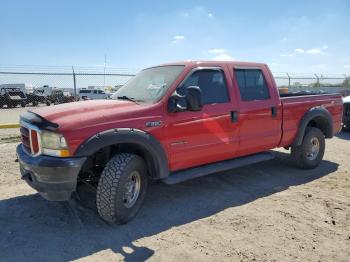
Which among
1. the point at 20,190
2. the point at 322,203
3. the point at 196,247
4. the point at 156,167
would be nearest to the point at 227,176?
the point at 322,203

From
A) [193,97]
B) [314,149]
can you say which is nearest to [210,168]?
[193,97]

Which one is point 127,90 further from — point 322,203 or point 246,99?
point 322,203

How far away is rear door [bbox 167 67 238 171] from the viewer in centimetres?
465

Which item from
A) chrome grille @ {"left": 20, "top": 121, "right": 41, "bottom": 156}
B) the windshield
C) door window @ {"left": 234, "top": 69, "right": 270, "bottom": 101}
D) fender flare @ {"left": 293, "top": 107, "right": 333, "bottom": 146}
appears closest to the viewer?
chrome grille @ {"left": 20, "top": 121, "right": 41, "bottom": 156}

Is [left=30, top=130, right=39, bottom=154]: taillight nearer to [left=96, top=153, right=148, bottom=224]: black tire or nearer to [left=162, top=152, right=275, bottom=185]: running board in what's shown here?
[left=96, top=153, right=148, bottom=224]: black tire

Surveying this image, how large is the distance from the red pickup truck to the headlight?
10 millimetres

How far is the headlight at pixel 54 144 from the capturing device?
12.4ft

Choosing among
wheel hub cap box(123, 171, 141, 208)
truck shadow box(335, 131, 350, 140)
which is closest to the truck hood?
wheel hub cap box(123, 171, 141, 208)

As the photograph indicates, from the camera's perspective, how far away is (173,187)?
567cm

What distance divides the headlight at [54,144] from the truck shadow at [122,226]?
3.02 feet

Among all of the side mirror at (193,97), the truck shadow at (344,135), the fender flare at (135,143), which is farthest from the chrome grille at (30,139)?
the truck shadow at (344,135)

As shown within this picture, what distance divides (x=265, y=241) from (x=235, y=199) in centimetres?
130

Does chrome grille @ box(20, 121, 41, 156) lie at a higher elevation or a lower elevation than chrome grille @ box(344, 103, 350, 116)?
higher

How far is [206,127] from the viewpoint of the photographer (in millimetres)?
4914
